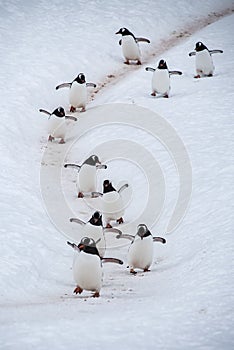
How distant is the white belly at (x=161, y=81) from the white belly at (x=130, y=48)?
2.29 meters

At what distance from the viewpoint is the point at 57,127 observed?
12.2 metres

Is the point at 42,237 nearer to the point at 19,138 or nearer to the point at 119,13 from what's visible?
the point at 19,138

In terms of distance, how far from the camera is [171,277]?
7.61 metres

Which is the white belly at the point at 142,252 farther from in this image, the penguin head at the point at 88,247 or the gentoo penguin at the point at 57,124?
the gentoo penguin at the point at 57,124

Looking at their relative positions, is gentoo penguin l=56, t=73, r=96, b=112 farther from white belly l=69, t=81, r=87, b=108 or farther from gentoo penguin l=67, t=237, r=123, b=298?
gentoo penguin l=67, t=237, r=123, b=298

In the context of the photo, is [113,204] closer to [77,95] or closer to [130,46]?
[77,95]

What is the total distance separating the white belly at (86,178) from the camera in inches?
412

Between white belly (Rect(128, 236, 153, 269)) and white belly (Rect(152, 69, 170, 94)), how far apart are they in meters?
5.73

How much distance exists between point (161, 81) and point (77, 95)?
4.92 ft

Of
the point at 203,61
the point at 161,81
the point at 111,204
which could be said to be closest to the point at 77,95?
the point at 161,81

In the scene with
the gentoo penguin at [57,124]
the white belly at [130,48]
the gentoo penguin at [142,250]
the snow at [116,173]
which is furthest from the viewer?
the white belly at [130,48]

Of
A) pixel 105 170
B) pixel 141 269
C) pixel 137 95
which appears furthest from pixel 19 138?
pixel 141 269

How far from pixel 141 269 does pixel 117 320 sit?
2.27 metres

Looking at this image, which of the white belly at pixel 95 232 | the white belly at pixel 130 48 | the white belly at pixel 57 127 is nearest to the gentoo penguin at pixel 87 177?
the white belly at pixel 57 127
